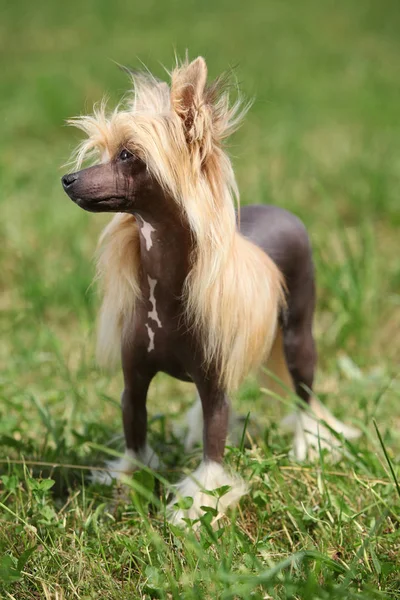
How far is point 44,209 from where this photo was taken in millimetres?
4254

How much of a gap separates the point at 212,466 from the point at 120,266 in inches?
22.5

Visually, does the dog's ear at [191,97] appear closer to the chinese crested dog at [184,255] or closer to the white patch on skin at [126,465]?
the chinese crested dog at [184,255]

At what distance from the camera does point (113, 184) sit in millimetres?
1770

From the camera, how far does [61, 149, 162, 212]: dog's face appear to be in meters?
1.76

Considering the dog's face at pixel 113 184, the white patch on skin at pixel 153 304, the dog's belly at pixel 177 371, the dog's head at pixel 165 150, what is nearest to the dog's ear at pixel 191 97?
the dog's head at pixel 165 150

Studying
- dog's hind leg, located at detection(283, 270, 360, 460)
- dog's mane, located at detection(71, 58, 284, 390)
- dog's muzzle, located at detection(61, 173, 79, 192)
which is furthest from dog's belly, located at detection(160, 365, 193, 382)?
dog's muzzle, located at detection(61, 173, 79, 192)

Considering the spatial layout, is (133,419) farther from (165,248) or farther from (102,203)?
(102,203)

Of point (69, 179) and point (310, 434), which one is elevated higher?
point (69, 179)

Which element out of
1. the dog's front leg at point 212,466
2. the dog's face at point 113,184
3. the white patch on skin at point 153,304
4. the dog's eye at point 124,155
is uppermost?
the dog's eye at point 124,155

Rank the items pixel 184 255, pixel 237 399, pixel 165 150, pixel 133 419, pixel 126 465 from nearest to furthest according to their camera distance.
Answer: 1. pixel 165 150
2. pixel 184 255
3. pixel 133 419
4. pixel 126 465
5. pixel 237 399

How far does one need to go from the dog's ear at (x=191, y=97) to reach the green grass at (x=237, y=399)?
26cm

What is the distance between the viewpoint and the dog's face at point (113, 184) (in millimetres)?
1764

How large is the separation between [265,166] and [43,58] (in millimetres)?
3516

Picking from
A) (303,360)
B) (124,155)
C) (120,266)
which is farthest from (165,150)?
(303,360)
